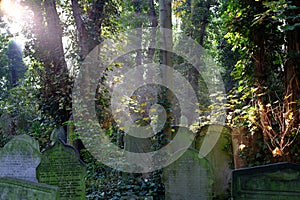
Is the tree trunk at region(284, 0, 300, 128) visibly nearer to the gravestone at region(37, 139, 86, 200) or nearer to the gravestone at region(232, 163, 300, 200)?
the gravestone at region(232, 163, 300, 200)

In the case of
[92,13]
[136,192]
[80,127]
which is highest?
[92,13]

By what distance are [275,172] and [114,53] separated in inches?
314

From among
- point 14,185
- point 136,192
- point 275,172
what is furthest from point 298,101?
point 14,185

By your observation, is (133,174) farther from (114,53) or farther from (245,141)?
(114,53)

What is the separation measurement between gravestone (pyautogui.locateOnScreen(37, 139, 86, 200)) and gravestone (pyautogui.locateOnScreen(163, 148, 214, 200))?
1.65m

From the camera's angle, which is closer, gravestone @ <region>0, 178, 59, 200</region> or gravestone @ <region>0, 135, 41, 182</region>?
gravestone @ <region>0, 178, 59, 200</region>

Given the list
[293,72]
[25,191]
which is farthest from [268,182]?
[25,191]

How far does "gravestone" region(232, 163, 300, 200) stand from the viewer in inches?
159

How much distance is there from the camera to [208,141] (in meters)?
7.82

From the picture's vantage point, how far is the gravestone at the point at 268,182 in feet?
13.2

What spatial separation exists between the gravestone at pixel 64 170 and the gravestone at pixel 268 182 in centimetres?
300

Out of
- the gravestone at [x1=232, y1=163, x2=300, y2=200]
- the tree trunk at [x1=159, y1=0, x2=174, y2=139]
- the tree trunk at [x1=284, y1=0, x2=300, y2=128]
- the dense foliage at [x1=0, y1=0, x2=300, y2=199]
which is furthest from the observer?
the tree trunk at [x1=159, y1=0, x2=174, y2=139]

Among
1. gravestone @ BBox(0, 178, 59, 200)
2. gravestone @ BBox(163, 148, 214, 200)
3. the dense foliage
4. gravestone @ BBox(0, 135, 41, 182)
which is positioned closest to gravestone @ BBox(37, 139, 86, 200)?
gravestone @ BBox(0, 135, 41, 182)

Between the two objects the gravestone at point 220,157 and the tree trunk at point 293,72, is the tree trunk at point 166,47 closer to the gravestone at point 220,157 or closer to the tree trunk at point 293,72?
the gravestone at point 220,157
